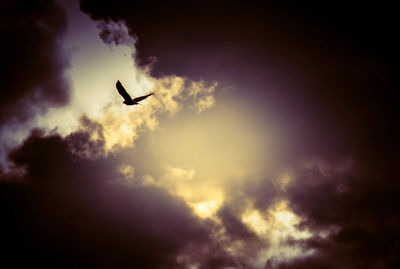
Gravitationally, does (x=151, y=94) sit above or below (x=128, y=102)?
below

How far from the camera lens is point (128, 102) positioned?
12039 mm

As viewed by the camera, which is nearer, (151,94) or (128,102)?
(151,94)

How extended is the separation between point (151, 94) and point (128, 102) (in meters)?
2.74

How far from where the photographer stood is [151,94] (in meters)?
10.1
